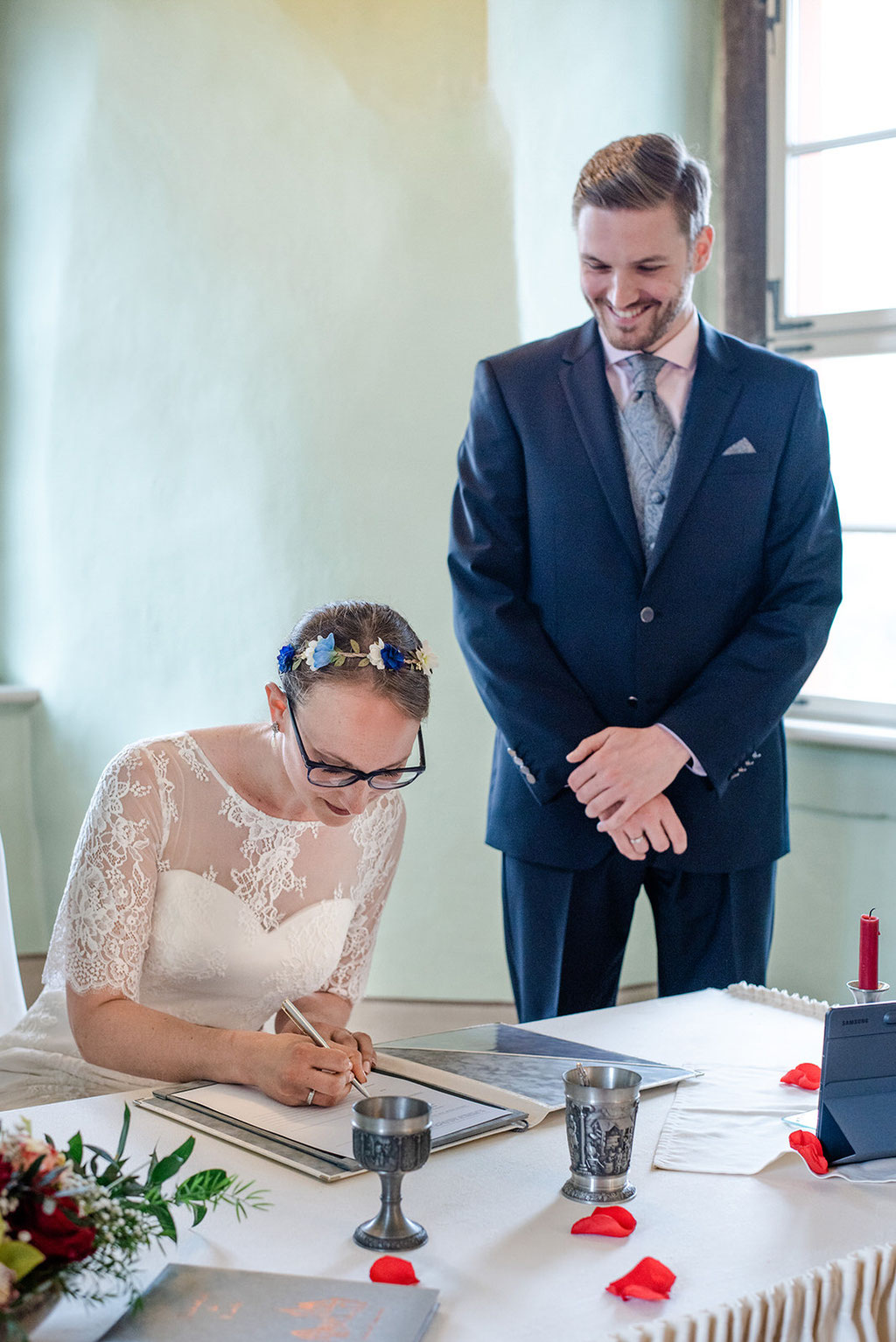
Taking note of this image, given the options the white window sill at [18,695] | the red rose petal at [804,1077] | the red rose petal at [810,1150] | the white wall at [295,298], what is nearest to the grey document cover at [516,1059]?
the red rose petal at [804,1077]

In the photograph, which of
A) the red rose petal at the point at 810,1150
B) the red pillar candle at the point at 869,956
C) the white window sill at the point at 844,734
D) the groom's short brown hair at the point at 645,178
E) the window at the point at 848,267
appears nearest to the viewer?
the red rose petal at the point at 810,1150

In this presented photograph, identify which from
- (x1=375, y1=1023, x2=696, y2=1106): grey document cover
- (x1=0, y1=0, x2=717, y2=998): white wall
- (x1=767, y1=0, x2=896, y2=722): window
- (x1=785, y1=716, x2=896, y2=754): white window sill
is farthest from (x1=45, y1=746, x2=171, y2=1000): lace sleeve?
(x1=767, y1=0, x2=896, y2=722): window

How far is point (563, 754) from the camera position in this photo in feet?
6.81

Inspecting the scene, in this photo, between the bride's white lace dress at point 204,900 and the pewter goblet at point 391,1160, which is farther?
the bride's white lace dress at point 204,900

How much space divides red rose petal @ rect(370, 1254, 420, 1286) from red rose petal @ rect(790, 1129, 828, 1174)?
1.42 ft

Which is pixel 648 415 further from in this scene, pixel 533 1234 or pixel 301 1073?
pixel 533 1234

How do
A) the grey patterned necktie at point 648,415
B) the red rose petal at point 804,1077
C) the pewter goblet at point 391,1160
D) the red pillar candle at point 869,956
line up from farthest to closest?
1. the grey patterned necktie at point 648,415
2. the red rose petal at point 804,1077
3. the red pillar candle at point 869,956
4. the pewter goblet at point 391,1160

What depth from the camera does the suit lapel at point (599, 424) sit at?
7.10 ft

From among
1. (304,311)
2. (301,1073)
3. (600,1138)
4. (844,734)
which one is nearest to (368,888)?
(301,1073)

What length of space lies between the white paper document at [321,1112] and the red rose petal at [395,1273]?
0.23 meters

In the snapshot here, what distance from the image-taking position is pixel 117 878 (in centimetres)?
175

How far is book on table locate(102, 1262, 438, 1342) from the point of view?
912 mm

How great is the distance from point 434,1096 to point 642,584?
1.01 m

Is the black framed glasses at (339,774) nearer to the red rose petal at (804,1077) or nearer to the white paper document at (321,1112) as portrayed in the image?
the white paper document at (321,1112)
